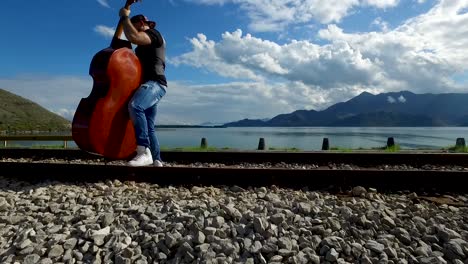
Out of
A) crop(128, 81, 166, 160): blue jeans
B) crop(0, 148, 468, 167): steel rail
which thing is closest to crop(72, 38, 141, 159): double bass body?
crop(128, 81, 166, 160): blue jeans

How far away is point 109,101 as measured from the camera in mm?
4555

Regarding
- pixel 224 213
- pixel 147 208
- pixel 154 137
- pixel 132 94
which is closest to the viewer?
pixel 224 213

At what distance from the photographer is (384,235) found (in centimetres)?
268

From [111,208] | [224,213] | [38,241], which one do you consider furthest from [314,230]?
[38,241]

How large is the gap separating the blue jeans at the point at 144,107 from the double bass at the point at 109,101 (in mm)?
136

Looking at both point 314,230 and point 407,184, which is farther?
point 407,184

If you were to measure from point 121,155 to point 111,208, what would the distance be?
75.0 inches

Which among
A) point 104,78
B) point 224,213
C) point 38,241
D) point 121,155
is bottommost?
point 38,241

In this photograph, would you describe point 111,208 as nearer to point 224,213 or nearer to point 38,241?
point 38,241

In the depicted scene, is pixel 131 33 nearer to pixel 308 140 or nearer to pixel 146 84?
pixel 146 84

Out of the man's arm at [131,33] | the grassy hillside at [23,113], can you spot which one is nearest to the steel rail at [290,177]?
the man's arm at [131,33]

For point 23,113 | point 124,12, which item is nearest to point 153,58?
point 124,12

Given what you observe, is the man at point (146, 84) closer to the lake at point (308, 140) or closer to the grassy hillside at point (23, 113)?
the lake at point (308, 140)

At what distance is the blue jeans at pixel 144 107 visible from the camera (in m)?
4.75
